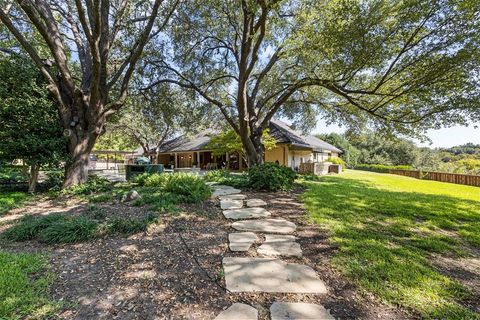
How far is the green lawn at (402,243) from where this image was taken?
2.21 metres

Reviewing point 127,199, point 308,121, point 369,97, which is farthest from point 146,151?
→ point 369,97

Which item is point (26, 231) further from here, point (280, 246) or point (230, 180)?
point (230, 180)

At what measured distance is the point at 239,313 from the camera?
193 cm

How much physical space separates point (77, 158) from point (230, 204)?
569 cm

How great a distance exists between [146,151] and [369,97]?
74.1 ft

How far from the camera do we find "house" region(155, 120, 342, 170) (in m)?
17.1

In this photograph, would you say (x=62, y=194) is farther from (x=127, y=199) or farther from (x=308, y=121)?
(x=308, y=121)

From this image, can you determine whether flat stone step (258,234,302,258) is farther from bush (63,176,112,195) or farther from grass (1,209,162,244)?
bush (63,176,112,195)

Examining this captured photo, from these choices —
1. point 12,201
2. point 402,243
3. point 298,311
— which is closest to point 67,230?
point 298,311

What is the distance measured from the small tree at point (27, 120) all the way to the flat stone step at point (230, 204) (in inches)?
225

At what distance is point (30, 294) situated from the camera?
2137 millimetres

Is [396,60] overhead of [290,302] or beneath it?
overhead

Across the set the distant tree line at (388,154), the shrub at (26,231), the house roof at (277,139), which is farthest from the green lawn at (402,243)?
the distant tree line at (388,154)

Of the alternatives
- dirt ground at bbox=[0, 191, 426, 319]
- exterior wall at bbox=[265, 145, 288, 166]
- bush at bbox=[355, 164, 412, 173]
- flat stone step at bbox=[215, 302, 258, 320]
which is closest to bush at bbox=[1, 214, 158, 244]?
dirt ground at bbox=[0, 191, 426, 319]
